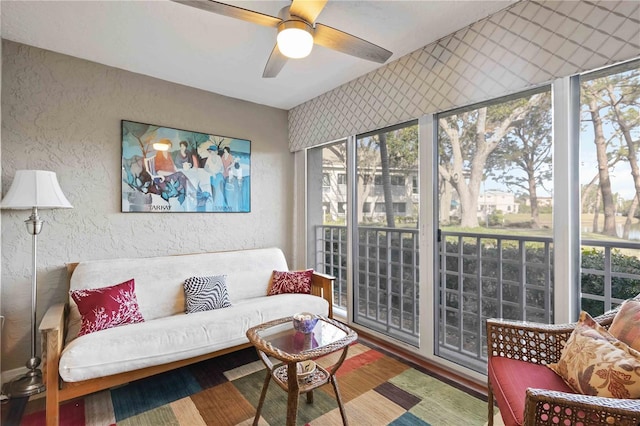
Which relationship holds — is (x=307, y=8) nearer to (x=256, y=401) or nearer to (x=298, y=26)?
(x=298, y=26)

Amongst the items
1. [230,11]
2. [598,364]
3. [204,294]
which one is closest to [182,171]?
[204,294]

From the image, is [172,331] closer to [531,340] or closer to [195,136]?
[195,136]

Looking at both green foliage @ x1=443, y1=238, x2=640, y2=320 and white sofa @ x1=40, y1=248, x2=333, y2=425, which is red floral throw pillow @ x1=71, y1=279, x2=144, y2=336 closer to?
white sofa @ x1=40, y1=248, x2=333, y2=425

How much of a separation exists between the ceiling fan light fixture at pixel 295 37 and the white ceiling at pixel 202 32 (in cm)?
39

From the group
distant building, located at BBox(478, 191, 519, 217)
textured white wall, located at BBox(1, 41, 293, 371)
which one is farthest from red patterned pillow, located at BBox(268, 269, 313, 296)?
distant building, located at BBox(478, 191, 519, 217)

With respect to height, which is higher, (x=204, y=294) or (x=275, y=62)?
(x=275, y=62)

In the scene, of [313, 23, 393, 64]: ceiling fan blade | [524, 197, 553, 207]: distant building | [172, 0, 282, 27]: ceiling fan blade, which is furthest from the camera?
[524, 197, 553, 207]: distant building

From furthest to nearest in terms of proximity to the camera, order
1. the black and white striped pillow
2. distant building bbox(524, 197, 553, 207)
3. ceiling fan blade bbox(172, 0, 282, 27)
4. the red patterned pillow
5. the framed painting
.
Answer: the red patterned pillow, the framed painting, the black and white striped pillow, distant building bbox(524, 197, 553, 207), ceiling fan blade bbox(172, 0, 282, 27)

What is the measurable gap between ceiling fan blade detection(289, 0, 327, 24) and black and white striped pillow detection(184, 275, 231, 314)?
213 centimetres

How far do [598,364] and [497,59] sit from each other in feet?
6.01

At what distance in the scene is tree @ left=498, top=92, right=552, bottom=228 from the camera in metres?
2.02

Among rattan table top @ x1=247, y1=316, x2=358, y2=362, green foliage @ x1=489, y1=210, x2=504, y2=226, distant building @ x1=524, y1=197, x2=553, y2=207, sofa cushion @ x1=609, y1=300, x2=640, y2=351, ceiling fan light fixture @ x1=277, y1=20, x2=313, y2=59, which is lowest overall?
rattan table top @ x1=247, y1=316, x2=358, y2=362

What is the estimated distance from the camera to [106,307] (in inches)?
80.3

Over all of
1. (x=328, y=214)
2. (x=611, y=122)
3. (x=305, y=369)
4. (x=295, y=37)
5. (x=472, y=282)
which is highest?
(x=295, y=37)
